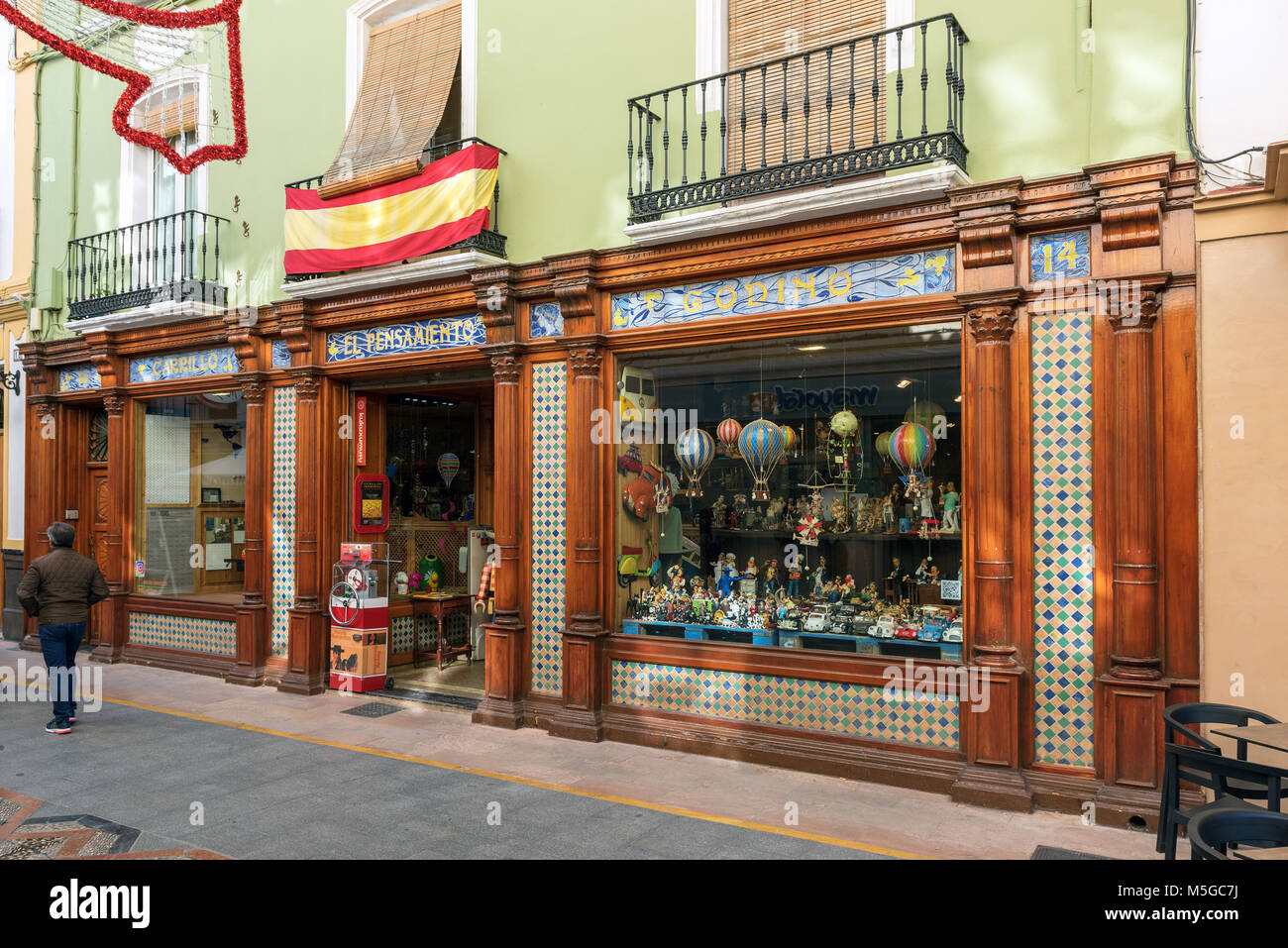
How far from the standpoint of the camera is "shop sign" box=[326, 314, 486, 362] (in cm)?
938

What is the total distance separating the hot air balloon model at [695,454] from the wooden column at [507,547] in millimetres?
1593

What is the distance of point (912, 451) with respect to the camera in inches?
289

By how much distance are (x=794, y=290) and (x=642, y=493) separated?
2.44m

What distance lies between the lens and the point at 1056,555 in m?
6.48

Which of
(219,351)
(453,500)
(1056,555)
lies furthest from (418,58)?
(1056,555)

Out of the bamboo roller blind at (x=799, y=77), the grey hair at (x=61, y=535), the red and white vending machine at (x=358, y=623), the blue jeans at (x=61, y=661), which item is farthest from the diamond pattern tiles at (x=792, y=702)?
the grey hair at (x=61, y=535)

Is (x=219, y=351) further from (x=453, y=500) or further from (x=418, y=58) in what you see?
(x=418, y=58)

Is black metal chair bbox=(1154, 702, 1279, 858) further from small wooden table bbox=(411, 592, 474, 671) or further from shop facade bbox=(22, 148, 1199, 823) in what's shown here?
small wooden table bbox=(411, 592, 474, 671)

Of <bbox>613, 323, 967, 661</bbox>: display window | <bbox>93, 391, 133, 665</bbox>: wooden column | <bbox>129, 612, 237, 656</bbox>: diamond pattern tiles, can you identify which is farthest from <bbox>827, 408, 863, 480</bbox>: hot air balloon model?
<bbox>93, 391, 133, 665</bbox>: wooden column

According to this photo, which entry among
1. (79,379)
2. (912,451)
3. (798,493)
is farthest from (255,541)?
(912,451)

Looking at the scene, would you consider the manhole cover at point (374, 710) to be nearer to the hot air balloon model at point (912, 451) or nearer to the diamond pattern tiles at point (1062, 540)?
the hot air balloon model at point (912, 451)

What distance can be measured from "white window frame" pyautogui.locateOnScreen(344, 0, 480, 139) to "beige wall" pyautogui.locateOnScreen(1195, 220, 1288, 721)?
689 cm

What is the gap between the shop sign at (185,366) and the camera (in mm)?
11477
